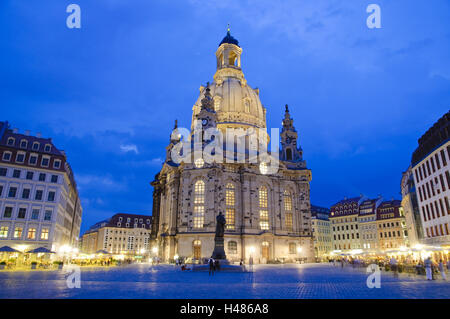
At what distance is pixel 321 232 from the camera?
358ft

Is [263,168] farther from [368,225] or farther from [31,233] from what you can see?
[368,225]

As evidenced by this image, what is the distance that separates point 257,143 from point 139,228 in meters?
64.0

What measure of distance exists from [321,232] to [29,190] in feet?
298

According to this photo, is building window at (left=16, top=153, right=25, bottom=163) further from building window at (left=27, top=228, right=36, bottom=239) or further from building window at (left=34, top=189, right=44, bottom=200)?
building window at (left=27, top=228, right=36, bottom=239)

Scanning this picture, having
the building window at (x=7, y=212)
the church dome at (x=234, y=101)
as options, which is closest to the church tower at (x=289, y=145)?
the church dome at (x=234, y=101)

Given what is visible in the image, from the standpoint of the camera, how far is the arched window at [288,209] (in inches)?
2518

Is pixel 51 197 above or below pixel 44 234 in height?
above

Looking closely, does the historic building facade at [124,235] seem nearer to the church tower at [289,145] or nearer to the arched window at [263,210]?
the arched window at [263,210]

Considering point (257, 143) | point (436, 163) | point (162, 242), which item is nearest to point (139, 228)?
point (162, 242)

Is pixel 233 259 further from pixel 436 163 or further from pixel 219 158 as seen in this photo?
pixel 436 163

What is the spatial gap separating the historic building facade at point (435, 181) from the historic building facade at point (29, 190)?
52.7m

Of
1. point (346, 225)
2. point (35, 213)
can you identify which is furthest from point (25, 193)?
point (346, 225)

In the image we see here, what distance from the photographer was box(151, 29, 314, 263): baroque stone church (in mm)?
55969

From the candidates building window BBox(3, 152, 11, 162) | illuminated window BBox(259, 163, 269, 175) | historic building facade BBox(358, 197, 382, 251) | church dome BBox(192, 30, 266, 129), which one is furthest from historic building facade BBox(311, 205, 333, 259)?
building window BBox(3, 152, 11, 162)
